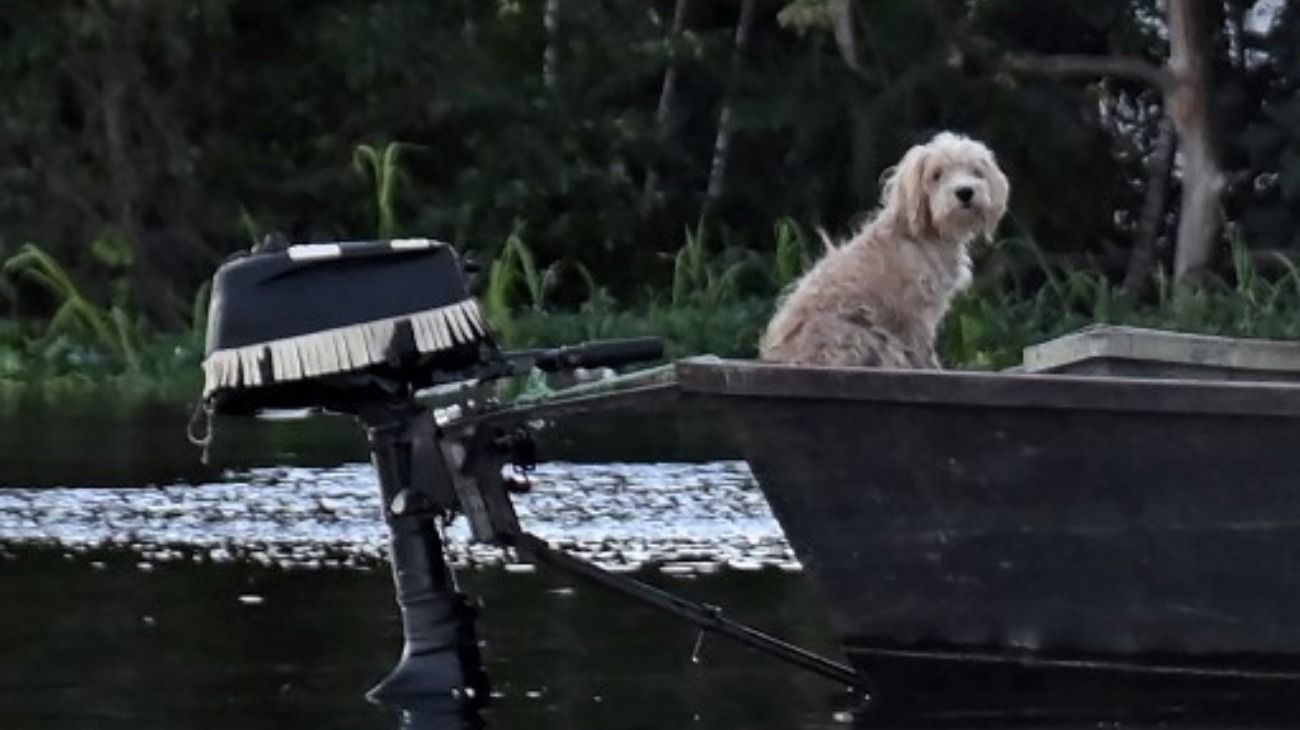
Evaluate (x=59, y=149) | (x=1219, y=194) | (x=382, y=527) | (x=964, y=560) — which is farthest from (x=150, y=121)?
(x=964, y=560)

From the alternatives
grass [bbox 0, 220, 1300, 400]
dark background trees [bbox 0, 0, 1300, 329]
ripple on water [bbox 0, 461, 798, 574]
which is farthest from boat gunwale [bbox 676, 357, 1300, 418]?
dark background trees [bbox 0, 0, 1300, 329]

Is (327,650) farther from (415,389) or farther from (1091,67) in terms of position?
(1091,67)

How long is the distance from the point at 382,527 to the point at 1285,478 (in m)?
4.92

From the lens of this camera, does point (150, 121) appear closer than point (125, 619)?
No

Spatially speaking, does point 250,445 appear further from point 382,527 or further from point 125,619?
point 125,619

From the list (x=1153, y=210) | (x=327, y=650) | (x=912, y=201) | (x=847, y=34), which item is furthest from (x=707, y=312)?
(x=327, y=650)

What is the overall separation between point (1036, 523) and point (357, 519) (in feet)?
16.0

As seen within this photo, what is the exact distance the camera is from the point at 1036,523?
26.8 feet

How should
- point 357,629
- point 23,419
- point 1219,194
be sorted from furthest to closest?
point 1219,194
point 23,419
point 357,629

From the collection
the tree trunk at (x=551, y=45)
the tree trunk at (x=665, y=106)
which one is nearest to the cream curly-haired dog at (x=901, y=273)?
the tree trunk at (x=665, y=106)

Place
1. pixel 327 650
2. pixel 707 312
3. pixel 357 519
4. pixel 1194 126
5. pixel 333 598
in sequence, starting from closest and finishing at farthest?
pixel 327 650 < pixel 333 598 < pixel 357 519 < pixel 707 312 < pixel 1194 126

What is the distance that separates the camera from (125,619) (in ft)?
32.4

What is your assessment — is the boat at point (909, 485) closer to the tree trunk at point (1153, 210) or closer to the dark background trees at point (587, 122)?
the dark background trees at point (587, 122)

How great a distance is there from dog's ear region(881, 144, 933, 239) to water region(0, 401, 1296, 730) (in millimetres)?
1071
